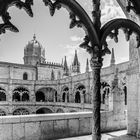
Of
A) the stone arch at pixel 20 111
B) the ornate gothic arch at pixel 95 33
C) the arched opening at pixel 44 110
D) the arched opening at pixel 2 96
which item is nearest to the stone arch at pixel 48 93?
the arched opening at pixel 44 110

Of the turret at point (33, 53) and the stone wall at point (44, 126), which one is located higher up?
the turret at point (33, 53)

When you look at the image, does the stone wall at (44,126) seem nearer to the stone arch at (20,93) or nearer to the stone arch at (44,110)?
the stone arch at (44,110)

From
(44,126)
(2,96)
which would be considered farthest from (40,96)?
(44,126)

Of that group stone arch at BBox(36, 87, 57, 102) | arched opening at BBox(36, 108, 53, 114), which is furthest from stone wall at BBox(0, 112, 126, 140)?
stone arch at BBox(36, 87, 57, 102)

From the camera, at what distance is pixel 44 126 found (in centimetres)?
436

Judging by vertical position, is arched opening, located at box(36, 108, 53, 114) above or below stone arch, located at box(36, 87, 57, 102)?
below

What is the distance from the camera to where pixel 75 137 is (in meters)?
4.62

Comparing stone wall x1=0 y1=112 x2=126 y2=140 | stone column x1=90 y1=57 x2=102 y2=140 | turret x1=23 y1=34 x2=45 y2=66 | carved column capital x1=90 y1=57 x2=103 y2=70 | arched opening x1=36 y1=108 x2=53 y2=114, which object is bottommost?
arched opening x1=36 y1=108 x2=53 y2=114

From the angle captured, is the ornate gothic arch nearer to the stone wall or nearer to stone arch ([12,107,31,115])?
the stone wall

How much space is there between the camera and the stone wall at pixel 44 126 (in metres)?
4.01

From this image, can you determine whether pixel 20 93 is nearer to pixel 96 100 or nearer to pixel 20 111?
pixel 20 111

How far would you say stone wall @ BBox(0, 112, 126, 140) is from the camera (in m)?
4.01

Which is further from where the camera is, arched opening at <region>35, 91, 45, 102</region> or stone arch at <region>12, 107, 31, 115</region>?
arched opening at <region>35, 91, 45, 102</region>

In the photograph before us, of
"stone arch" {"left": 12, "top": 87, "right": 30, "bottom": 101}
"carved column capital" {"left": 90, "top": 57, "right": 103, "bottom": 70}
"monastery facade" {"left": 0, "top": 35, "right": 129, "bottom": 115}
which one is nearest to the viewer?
"carved column capital" {"left": 90, "top": 57, "right": 103, "bottom": 70}
